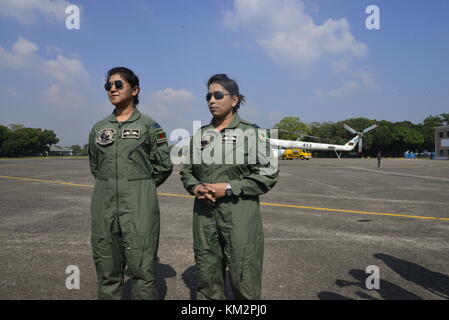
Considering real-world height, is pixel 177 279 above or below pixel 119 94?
below

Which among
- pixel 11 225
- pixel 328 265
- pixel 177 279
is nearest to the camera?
pixel 177 279

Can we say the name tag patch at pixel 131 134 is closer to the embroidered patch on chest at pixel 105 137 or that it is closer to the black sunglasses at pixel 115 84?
the embroidered patch on chest at pixel 105 137

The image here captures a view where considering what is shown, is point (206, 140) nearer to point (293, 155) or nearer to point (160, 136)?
point (160, 136)

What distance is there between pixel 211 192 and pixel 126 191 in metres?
0.68

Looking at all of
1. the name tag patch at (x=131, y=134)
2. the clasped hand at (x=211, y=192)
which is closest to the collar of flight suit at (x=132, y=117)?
the name tag patch at (x=131, y=134)

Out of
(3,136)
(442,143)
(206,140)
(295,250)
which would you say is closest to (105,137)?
(206,140)

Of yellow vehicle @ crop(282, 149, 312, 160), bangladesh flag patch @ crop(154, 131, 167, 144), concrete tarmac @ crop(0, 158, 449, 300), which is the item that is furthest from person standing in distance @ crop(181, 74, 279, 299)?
yellow vehicle @ crop(282, 149, 312, 160)

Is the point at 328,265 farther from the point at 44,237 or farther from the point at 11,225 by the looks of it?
the point at 11,225

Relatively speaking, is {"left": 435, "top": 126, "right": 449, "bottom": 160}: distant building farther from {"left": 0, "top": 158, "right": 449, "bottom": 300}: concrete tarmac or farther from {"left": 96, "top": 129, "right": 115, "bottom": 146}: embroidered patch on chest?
{"left": 96, "top": 129, "right": 115, "bottom": 146}: embroidered patch on chest

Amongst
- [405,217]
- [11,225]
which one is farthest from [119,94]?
[405,217]

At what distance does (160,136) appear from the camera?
245 cm
